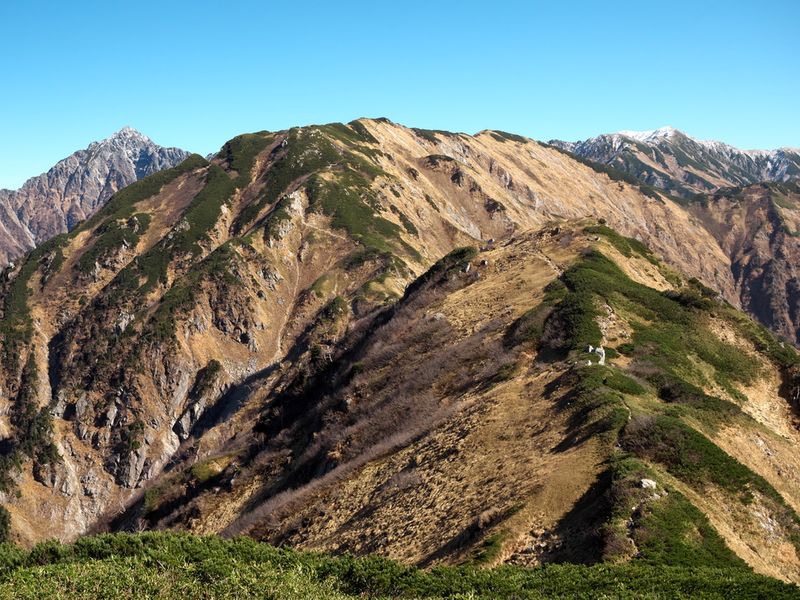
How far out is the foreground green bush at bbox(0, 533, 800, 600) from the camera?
619 inches

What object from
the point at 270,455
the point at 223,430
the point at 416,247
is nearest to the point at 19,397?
the point at 223,430

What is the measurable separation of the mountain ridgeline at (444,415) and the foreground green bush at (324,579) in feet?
7.24

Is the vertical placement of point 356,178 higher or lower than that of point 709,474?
higher

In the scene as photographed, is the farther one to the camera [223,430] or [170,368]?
[170,368]

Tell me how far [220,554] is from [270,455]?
27.1 metres

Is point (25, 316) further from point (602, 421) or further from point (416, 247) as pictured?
point (602, 421)

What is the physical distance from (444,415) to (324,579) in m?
15.7

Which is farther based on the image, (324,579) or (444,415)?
(444,415)

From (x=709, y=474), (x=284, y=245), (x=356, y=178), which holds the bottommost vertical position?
(x=709, y=474)

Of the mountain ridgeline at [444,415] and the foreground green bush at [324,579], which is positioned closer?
the foreground green bush at [324,579]

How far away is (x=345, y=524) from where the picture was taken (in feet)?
95.2

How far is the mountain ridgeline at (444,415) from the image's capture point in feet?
71.5

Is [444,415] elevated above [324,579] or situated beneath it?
elevated above

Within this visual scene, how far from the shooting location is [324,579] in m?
18.4
